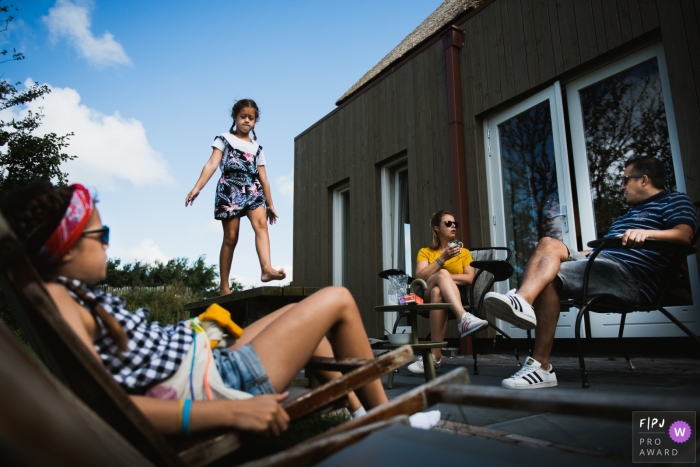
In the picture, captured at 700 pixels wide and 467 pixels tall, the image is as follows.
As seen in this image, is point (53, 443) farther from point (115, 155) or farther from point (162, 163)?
point (162, 163)

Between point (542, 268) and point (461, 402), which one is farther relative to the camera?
point (542, 268)

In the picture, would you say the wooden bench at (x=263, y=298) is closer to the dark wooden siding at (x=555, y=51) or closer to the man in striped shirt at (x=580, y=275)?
the man in striped shirt at (x=580, y=275)

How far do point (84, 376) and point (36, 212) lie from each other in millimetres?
338

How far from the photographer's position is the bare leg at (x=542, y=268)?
2498mm

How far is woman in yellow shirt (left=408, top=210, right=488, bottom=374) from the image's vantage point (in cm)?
321

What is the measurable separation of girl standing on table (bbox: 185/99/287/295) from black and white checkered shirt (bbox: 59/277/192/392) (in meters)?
2.36

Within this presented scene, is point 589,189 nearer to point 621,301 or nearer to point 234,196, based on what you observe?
point 621,301

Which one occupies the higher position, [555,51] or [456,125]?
[555,51]

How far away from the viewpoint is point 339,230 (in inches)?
296

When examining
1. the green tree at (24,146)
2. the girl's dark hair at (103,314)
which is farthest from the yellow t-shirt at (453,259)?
the green tree at (24,146)

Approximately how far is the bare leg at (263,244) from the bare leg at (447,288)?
1.14m

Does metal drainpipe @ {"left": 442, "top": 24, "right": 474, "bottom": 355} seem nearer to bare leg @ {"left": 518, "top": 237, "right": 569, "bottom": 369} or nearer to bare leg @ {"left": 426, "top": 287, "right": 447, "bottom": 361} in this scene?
bare leg @ {"left": 426, "top": 287, "right": 447, "bottom": 361}

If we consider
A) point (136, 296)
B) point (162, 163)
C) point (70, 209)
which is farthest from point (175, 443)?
point (162, 163)

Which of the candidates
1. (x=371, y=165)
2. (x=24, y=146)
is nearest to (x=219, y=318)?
(x=371, y=165)
